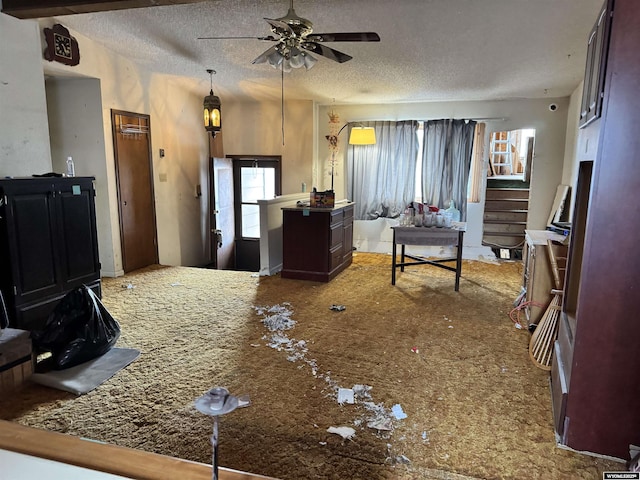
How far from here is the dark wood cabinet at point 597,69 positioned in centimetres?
198

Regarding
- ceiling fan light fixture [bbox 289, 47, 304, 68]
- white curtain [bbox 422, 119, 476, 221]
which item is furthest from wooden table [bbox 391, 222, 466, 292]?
ceiling fan light fixture [bbox 289, 47, 304, 68]

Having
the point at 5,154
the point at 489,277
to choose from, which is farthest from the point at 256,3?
the point at 489,277

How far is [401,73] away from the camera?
17.0 feet

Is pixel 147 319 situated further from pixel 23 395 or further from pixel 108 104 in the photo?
pixel 108 104

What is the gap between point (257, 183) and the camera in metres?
7.55

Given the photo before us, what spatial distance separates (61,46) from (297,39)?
8.94ft

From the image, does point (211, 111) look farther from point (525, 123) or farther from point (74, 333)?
point (525, 123)

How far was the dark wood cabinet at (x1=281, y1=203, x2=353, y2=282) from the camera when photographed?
16.6 feet

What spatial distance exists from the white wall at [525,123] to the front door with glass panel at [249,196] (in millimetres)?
1934

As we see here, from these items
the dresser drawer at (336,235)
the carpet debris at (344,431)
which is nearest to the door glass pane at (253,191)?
the dresser drawer at (336,235)

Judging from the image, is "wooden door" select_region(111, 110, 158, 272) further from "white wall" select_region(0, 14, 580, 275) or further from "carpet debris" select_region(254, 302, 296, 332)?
"carpet debris" select_region(254, 302, 296, 332)

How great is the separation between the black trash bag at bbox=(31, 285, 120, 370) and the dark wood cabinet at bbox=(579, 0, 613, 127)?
3.33 meters

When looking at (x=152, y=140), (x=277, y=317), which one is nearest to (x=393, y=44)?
(x=277, y=317)

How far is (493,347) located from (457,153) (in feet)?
12.6
